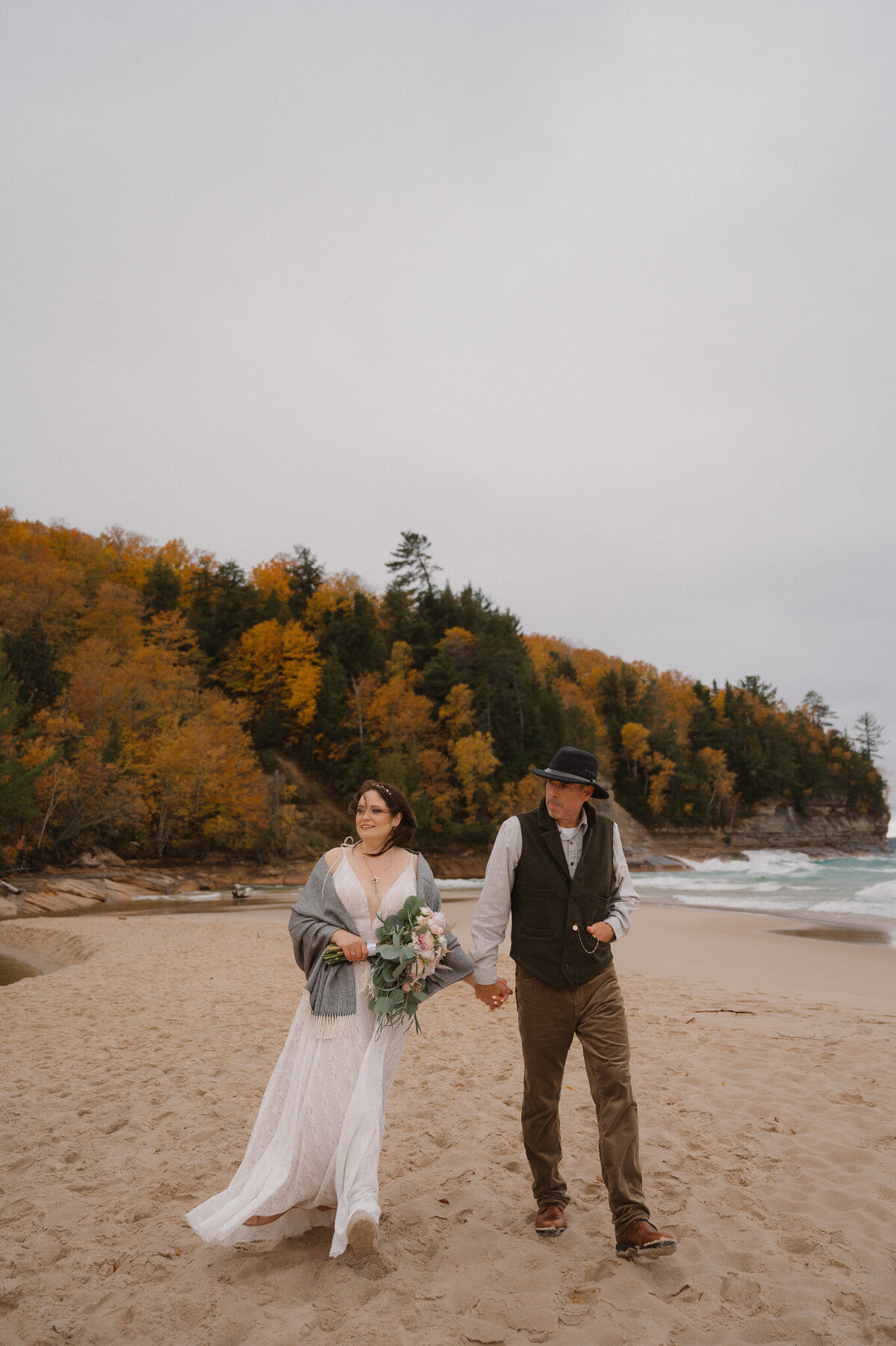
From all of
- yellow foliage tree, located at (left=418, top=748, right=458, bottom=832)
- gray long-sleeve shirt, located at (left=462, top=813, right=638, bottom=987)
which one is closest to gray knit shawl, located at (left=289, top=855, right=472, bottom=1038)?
gray long-sleeve shirt, located at (left=462, top=813, right=638, bottom=987)

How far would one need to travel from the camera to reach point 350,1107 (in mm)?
3523

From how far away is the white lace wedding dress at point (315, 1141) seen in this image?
3.41 metres

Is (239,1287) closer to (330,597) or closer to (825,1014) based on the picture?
(825,1014)

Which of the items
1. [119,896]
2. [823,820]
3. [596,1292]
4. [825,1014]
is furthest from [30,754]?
[823,820]

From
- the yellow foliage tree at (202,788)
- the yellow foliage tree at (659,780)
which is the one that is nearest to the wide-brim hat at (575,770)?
the yellow foliage tree at (202,788)

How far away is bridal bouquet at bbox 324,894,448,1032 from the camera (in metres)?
3.68

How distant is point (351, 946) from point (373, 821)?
0.60m

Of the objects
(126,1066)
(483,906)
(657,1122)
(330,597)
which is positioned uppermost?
(330,597)

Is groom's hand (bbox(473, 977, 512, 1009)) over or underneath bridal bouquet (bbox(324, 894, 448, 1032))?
underneath

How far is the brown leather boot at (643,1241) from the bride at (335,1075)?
44.5 inches

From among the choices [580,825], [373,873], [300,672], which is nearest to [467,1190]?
[373,873]

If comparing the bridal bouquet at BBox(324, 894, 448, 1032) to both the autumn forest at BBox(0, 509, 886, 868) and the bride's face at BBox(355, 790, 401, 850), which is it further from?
the autumn forest at BBox(0, 509, 886, 868)

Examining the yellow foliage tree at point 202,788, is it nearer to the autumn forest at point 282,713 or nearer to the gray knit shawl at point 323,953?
the autumn forest at point 282,713

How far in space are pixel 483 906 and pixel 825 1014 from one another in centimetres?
673
